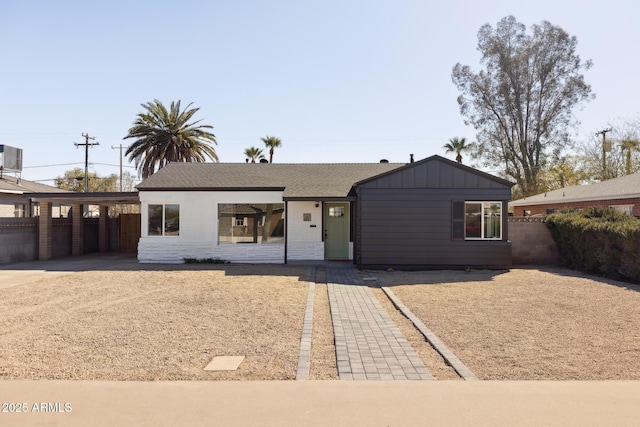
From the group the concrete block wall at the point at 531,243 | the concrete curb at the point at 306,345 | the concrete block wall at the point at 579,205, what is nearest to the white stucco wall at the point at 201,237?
the concrete curb at the point at 306,345

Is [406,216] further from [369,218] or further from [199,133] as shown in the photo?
[199,133]

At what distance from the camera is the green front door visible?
16.6 m

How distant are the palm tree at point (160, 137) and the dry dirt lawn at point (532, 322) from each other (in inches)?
851

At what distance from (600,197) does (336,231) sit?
12.9 m

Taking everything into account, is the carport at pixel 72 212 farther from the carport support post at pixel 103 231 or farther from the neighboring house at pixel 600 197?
the neighboring house at pixel 600 197

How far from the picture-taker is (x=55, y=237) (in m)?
18.6

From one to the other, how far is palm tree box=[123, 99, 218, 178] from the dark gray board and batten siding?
62.8 feet

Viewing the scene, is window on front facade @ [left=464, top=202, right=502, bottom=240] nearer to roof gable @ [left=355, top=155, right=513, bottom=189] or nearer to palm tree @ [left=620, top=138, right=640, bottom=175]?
roof gable @ [left=355, top=155, right=513, bottom=189]

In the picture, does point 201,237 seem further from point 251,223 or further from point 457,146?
point 457,146

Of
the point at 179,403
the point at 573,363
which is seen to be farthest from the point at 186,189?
the point at 573,363

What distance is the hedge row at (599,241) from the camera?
39.4 feet

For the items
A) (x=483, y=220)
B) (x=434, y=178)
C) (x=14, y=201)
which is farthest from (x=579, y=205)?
(x=14, y=201)

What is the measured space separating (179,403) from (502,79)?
34.4m

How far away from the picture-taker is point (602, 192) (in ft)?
65.9
